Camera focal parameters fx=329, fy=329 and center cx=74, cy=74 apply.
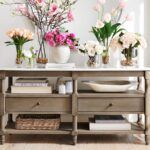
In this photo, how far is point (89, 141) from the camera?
3129 mm

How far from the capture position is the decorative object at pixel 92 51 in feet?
10.0

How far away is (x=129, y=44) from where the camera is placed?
10.0ft

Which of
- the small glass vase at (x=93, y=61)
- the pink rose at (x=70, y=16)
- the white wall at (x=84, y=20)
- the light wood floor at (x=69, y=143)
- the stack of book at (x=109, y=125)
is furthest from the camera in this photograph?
the white wall at (x=84, y=20)

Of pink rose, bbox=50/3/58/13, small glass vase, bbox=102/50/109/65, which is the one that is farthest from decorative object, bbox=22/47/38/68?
small glass vase, bbox=102/50/109/65

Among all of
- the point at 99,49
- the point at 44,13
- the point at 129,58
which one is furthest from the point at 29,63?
the point at 129,58

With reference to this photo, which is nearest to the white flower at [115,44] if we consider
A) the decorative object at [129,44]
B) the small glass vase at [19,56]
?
the decorative object at [129,44]

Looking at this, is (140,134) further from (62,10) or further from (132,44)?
(62,10)

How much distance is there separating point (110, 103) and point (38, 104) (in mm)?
654

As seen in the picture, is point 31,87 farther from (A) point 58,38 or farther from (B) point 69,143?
(B) point 69,143

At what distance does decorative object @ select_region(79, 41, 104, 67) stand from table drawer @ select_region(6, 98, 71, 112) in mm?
442

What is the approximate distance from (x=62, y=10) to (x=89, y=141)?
1331 millimetres

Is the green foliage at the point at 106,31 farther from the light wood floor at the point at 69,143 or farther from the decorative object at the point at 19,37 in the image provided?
the light wood floor at the point at 69,143

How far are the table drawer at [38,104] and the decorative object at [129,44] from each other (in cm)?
68

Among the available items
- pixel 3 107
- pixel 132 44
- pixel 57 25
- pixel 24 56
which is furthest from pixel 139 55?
pixel 3 107
